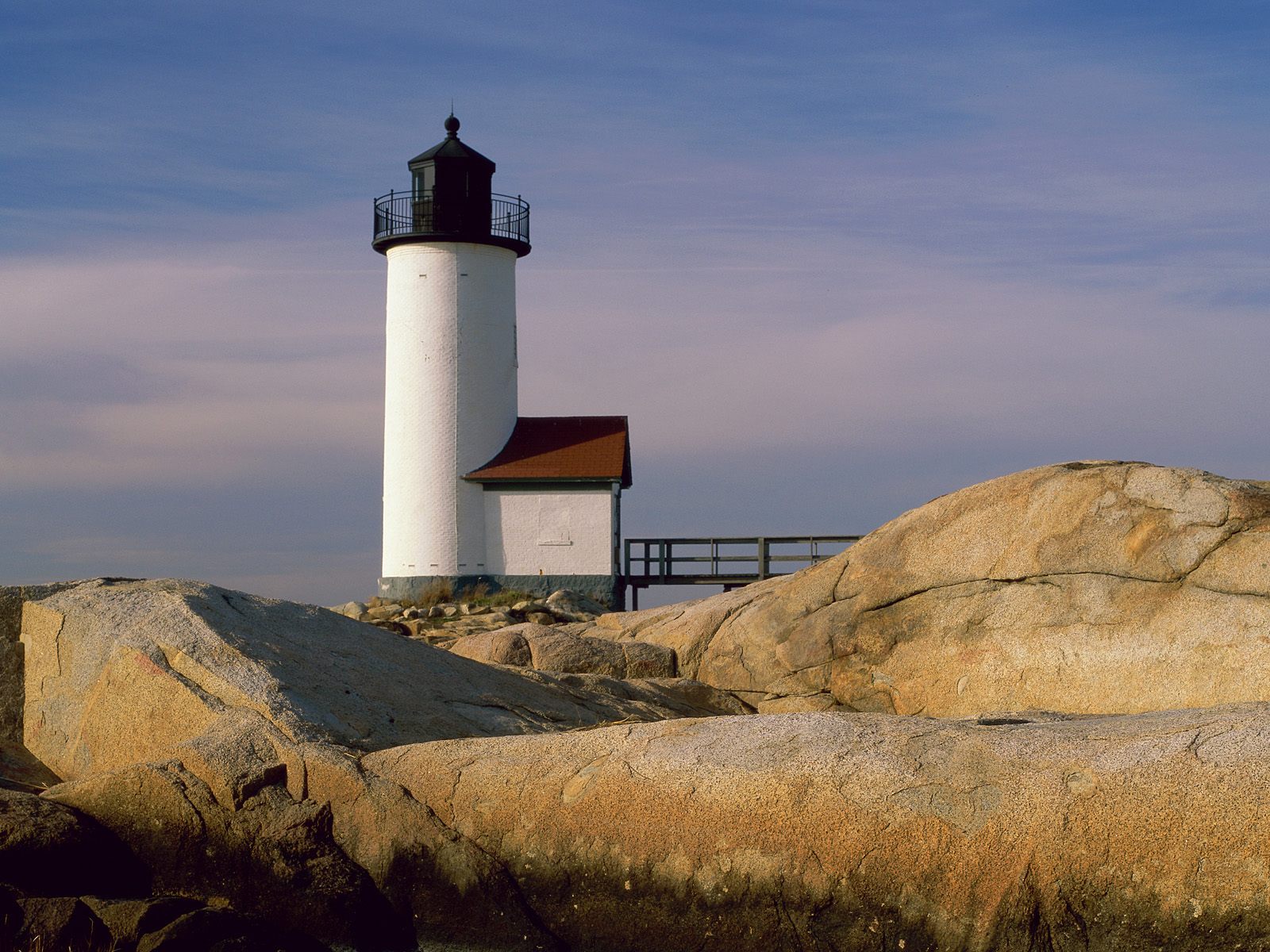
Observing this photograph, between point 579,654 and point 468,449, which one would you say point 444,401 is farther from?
point 579,654

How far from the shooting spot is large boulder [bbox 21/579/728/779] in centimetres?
800

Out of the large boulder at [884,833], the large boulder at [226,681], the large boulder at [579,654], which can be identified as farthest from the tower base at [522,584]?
the large boulder at [884,833]

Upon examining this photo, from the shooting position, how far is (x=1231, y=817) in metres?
5.96

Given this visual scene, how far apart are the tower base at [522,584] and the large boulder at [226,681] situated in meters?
19.4

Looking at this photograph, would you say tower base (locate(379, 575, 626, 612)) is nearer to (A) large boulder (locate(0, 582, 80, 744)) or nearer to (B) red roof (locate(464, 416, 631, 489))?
(B) red roof (locate(464, 416, 631, 489))

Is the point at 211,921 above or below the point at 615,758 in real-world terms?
below

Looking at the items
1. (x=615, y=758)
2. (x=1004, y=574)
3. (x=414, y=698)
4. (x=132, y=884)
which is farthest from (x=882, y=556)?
(x=132, y=884)

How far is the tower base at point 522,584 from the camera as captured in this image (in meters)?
29.7

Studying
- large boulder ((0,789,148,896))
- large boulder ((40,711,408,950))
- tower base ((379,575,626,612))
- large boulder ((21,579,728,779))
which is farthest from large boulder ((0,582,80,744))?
tower base ((379,575,626,612))

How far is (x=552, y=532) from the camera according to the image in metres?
30.0

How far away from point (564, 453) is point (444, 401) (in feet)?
9.21

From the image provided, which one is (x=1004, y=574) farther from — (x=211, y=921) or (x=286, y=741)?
(x=211, y=921)

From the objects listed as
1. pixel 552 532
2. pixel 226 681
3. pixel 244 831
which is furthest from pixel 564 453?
pixel 244 831

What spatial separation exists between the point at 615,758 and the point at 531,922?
0.86 m
